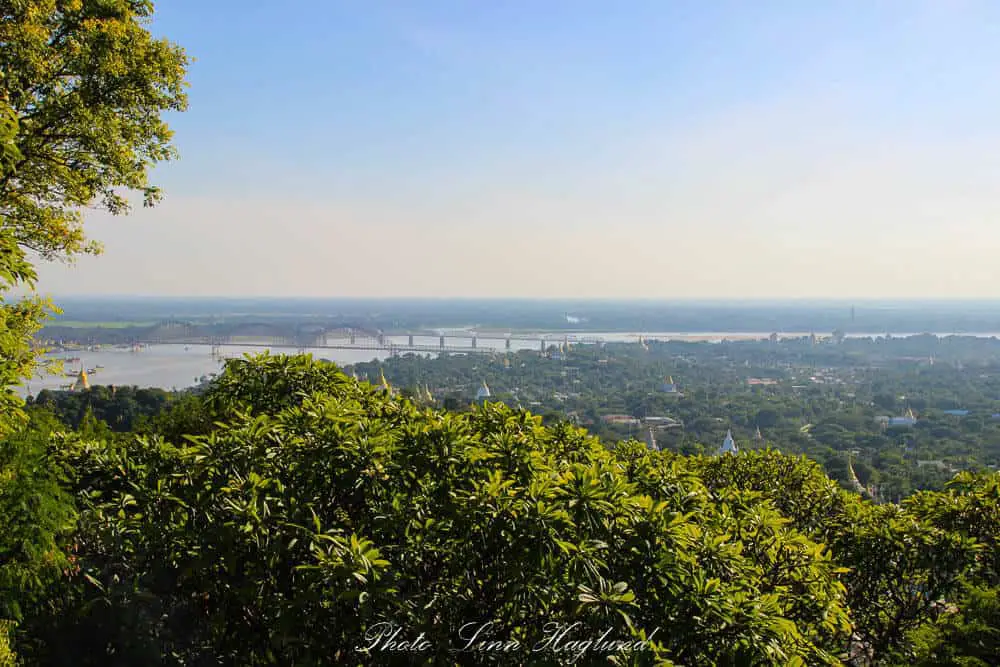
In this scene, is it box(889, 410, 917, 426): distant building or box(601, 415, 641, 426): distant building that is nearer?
box(889, 410, 917, 426): distant building

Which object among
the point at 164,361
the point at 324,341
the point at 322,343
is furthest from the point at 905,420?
the point at 324,341

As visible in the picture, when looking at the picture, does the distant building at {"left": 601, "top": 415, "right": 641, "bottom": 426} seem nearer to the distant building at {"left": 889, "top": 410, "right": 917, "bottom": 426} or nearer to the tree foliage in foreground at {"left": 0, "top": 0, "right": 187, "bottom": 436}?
the distant building at {"left": 889, "top": 410, "right": 917, "bottom": 426}

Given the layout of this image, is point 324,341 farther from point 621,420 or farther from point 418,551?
point 418,551

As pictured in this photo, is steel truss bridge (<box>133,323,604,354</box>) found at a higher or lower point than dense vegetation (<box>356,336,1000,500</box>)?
higher

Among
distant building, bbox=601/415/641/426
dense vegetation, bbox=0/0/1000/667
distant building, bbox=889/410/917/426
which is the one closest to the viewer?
dense vegetation, bbox=0/0/1000/667

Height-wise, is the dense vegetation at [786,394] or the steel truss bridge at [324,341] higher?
the steel truss bridge at [324,341]

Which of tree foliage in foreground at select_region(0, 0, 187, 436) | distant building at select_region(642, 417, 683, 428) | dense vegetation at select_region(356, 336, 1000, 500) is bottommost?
distant building at select_region(642, 417, 683, 428)

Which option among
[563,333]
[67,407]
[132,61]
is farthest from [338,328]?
[132,61]

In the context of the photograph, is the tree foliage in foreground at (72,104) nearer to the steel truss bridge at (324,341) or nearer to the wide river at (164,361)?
the wide river at (164,361)

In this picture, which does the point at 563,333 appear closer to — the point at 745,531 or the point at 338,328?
the point at 338,328

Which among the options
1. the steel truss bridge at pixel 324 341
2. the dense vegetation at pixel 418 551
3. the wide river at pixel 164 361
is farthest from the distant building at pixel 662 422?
the steel truss bridge at pixel 324 341

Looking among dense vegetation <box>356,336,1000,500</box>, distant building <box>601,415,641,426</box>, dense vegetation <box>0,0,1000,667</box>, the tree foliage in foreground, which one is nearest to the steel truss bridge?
dense vegetation <box>356,336,1000,500</box>
